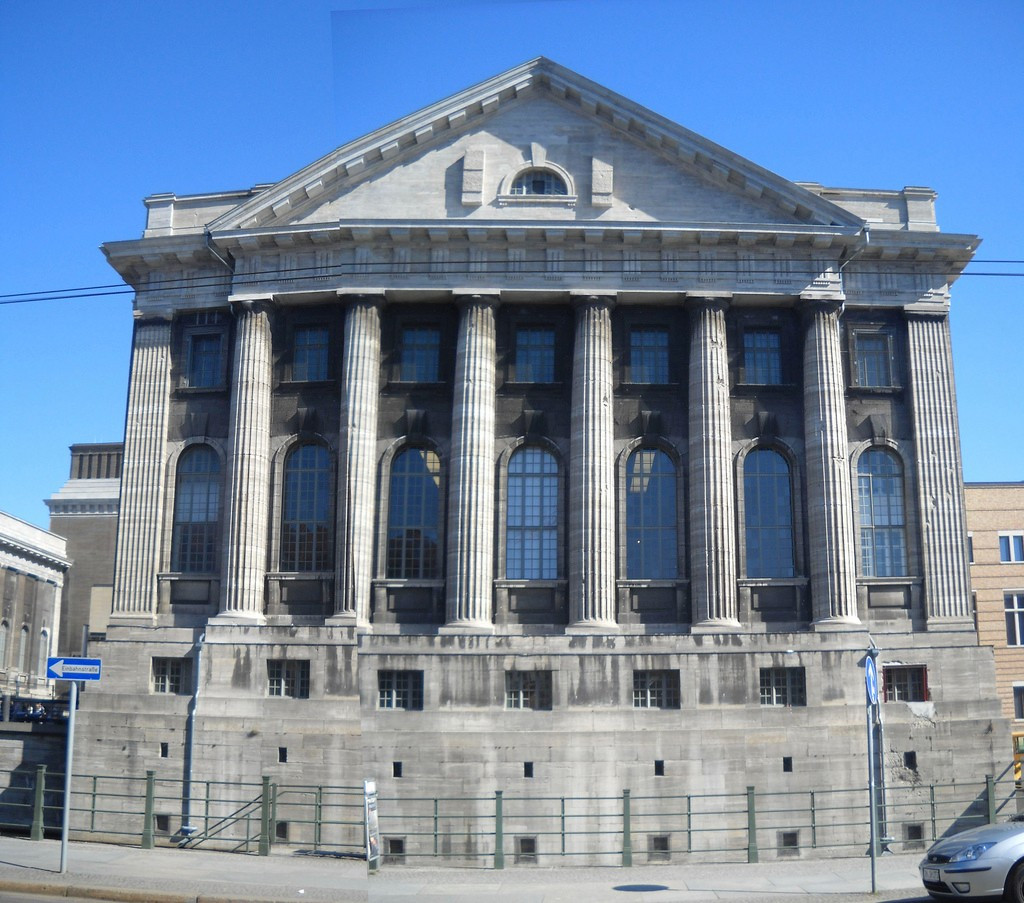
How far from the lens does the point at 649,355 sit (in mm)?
40688

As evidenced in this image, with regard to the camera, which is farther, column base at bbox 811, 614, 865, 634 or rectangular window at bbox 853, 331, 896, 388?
rectangular window at bbox 853, 331, 896, 388

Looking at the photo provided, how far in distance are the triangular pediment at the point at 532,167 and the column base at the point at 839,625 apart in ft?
40.5

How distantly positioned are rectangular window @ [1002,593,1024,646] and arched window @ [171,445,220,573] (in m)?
41.5

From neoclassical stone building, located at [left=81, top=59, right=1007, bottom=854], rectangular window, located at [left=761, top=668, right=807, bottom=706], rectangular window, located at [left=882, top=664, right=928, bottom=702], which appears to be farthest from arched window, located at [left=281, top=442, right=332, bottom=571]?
rectangular window, located at [left=882, top=664, right=928, bottom=702]

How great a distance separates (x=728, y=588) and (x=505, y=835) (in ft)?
32.8

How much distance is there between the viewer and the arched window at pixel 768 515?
39.1 metres

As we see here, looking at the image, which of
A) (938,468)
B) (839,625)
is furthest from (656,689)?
(938,468)

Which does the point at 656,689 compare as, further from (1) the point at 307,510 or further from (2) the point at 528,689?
(1) the point at 307,510

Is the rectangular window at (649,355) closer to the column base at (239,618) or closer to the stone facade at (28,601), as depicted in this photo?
the column base at (239,618)

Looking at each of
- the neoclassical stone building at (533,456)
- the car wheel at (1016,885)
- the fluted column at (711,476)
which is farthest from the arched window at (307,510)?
the car wheel at (1016,885)

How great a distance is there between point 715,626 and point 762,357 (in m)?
9.18

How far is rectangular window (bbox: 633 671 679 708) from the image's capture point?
3659 centimetres

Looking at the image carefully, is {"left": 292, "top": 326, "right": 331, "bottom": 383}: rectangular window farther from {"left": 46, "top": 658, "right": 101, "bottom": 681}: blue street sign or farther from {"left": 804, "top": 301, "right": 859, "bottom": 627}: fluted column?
{"left": 46, "top": 658, "right": 101, "bottom": 681}: blue street sign

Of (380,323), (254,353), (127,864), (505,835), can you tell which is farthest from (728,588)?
(127,864)
